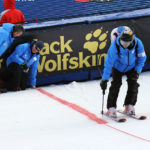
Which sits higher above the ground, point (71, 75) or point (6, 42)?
point (6, 42)

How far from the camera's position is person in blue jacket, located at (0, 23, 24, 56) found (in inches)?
292

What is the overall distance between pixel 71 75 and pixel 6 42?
78.5 inches

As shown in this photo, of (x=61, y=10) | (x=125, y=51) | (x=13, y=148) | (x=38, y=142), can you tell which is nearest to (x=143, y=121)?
(x=125, y=51)

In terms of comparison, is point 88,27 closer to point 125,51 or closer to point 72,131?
point 125,51

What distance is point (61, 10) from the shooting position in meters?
14.4

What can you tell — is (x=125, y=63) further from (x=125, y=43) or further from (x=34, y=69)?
(x=34, y=69)

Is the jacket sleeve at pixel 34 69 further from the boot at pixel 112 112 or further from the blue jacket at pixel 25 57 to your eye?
the boot at pixel 112 112

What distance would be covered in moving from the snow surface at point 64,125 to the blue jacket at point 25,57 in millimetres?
626

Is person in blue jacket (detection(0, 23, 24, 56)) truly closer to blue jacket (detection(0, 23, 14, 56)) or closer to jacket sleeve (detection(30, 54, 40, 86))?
blue jacket (detection(0, 23, 14, 56))

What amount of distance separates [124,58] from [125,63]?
9cm

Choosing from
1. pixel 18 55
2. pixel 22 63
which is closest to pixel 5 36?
pixel 18 55

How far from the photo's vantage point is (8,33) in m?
7.70

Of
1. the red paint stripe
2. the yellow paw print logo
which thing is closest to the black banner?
the yellow paw print logo

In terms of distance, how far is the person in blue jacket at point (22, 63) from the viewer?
8.09 meters
